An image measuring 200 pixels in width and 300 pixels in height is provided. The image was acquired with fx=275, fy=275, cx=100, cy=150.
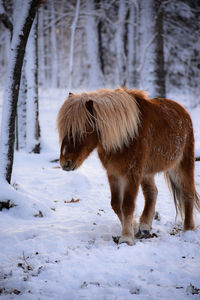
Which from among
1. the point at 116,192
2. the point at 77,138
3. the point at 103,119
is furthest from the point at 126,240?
the point at 103,119

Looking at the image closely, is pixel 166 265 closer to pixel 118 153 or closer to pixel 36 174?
pixel 118 153

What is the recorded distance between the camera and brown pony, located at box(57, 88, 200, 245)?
3.38 meters

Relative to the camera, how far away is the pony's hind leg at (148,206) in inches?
160

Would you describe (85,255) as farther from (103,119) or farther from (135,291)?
(103,119)

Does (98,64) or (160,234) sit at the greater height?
(98,64)

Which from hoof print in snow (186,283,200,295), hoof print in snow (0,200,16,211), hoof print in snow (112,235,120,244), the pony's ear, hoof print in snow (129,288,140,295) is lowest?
hoof print in snow (112,235,120,244)

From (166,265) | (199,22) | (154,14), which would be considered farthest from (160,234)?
(199,22)

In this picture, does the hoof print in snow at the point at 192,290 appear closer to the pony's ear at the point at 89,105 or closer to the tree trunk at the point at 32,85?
the pony's ear at the point at 89,105

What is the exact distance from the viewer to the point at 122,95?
369 centimetres

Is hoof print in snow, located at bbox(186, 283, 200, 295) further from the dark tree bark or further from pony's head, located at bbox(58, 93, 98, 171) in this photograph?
the dark tree bark

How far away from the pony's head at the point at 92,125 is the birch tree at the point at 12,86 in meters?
1.38

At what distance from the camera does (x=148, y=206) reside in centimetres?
435

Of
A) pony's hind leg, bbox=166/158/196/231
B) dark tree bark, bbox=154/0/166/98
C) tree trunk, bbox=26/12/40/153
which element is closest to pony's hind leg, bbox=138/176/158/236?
pony's hind leg, bbox=166/158/196/231

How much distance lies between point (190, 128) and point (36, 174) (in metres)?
3.99
